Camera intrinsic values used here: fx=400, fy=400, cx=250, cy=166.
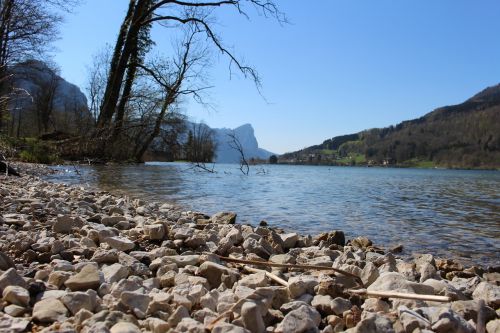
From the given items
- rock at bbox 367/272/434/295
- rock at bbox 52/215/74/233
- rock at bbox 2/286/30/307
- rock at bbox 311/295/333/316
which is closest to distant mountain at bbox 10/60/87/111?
rock at bbox 52/215/74/233

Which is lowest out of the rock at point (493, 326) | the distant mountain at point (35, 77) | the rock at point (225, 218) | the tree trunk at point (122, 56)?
the rock at point (225, 218)

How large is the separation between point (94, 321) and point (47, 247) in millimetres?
1718

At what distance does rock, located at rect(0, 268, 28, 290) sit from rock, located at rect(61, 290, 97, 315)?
0.35 meters

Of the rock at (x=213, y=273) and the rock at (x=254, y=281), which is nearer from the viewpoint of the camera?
the rock at (x=254, y=281)

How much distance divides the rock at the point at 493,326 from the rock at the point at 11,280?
3041mm

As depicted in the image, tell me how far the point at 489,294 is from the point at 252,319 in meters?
2.11

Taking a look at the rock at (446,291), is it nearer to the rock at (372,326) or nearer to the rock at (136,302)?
the rock at (372,326)

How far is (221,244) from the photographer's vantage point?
455 cm

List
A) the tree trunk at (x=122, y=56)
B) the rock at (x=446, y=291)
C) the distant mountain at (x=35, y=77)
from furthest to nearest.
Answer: the distant mountain at (x=35, y=77), the tree trunk at (x=122, y=56), the rock at (x=446, y=291)

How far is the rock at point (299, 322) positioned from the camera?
93.4 inches

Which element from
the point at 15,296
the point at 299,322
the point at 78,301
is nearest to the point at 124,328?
the point at 78,301

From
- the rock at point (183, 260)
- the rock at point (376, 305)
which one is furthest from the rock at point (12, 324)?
the rock at point (376, 305)

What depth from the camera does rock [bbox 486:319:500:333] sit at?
257cm

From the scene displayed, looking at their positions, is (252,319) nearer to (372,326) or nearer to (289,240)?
(372,326)
